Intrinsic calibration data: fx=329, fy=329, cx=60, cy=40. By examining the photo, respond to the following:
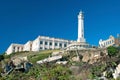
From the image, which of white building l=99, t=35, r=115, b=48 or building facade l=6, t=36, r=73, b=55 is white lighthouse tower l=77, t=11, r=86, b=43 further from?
white building l=99, t=35, r=115, b=48

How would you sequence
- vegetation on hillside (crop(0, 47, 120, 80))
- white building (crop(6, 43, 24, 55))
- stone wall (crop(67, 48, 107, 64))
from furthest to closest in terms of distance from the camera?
white building (crop(6, 43, 24, 55)), stone wall (crop(67, 48, 107, 64)), vegetation on hillside (crop(0, 47, 120, 80))

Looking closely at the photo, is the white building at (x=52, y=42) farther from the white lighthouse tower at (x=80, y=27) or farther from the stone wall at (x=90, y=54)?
the stone wall at (x=90, y=54)

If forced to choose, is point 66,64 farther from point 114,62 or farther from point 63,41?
point 63,41

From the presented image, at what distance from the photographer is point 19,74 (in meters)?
80.0

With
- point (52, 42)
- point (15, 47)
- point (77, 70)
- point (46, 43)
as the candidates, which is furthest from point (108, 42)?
point (77, 70)

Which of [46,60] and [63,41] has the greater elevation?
[63,41]

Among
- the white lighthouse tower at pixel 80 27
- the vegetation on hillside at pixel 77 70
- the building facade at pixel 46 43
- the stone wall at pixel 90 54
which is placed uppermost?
the white lighthouse tower at pixel 80 27

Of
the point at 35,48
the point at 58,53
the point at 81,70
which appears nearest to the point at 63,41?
the point at 35,48

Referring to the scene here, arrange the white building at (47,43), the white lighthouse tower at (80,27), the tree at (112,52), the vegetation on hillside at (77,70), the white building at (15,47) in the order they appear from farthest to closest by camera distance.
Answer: the white building at (15,47), the white lighthouse tower at (80,27), the white building at (47,43), the tree at (112,52), the vegetation on hillside at (77,70)

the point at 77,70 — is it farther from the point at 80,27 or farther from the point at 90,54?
the point at 80,27

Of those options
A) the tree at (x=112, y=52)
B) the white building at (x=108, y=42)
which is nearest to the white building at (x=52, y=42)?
the white building at (x=108, y=42)

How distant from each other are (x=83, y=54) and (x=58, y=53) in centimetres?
895

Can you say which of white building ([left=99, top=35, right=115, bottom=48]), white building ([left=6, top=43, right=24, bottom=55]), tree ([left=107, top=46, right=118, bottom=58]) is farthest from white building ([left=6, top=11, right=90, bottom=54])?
tree ([left=107, top=46, right=118, bottom=58])

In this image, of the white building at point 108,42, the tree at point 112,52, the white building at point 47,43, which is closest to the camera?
the tree at point 112,52
